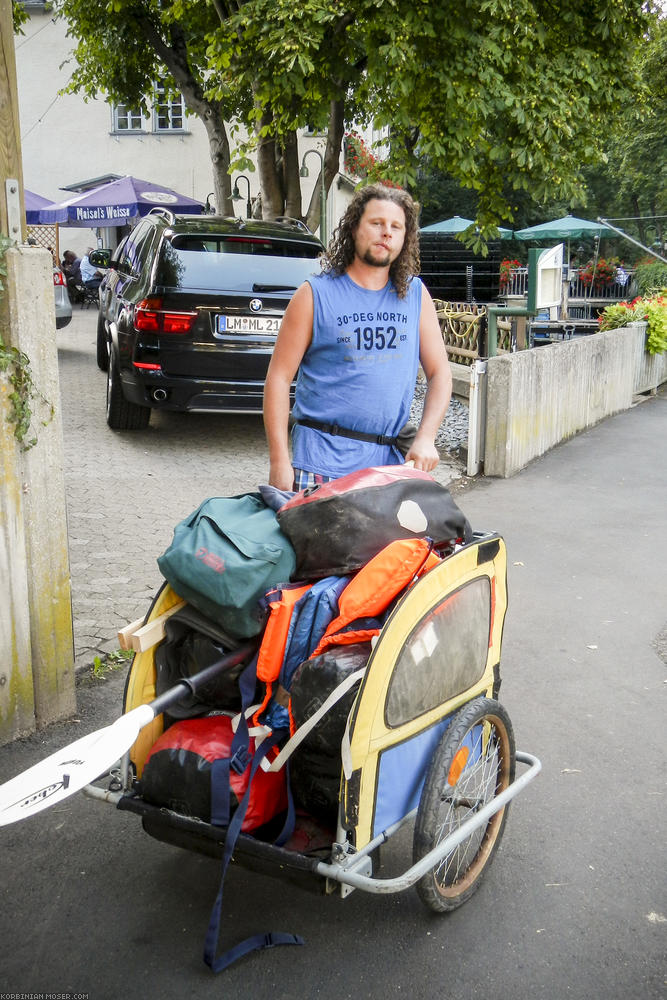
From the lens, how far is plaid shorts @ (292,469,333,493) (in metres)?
3.53

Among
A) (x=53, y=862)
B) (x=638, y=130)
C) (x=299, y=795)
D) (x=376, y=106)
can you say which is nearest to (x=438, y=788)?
(x=299, y=795)

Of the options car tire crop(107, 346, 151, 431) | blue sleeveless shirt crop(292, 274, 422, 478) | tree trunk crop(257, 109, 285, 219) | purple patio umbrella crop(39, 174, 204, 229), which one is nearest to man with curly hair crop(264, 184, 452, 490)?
blue sleeveless shirt crop(292, 274, 422, 478)

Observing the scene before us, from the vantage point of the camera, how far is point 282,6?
10742 mm

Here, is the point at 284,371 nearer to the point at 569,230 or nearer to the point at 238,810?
the point at 238,810

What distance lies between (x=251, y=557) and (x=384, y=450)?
104cm

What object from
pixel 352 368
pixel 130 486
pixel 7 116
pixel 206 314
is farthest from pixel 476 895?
pixel 206 314

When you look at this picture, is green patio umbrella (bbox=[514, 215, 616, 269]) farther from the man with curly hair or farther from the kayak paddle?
the kayak paddle

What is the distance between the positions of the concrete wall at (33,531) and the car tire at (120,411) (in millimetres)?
5805

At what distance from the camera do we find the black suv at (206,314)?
840 centimetres

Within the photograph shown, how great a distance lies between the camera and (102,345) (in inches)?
501

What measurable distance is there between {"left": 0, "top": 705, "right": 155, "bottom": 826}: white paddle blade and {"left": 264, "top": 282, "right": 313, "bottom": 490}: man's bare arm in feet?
4.43

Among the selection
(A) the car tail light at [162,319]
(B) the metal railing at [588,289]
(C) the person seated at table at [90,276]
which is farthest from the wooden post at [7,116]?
(B) the metal railing at [588,289]

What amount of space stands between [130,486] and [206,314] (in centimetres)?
166

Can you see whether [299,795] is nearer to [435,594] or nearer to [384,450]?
[435,594]
